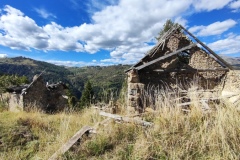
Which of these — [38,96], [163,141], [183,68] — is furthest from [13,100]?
[163,141]

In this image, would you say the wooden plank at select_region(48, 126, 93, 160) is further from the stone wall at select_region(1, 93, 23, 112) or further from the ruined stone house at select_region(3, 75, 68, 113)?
the stone wall at select_region(1, 93, 23, 112)

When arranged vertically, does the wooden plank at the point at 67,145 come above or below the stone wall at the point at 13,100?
above

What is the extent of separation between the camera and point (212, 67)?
9953 millimetres

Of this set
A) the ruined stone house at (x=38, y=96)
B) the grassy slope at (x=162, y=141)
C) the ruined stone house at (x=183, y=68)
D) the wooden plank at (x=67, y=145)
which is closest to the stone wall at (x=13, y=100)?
the ruined stone house at (x=38, y=96)

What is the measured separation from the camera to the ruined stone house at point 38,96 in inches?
644

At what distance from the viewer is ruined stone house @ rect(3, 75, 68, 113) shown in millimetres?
16355

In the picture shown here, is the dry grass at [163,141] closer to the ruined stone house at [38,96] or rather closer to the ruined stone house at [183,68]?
the ruined stone house at [183,68]

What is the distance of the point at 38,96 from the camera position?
18062 mm

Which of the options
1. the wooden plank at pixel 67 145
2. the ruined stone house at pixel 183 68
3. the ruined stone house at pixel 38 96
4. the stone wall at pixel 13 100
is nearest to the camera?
the wooden plank at pixel 67 145

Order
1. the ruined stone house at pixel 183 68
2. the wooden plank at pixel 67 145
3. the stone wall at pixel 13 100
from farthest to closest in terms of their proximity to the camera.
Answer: the stone wall at pixel 13 100 → the ruined stone house at pixel 183 68 → the wooden plank at pixel 67 145

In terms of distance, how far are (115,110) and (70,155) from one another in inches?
163

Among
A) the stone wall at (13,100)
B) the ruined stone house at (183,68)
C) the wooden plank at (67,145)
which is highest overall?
the ruined stone house at (183,68)

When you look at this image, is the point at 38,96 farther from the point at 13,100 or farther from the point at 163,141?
the point at 163,141

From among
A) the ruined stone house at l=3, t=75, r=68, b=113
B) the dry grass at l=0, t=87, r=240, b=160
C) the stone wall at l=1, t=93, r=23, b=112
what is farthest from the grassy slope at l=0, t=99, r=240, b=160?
the stone wall at l=1, t=93, r=23, b=112
